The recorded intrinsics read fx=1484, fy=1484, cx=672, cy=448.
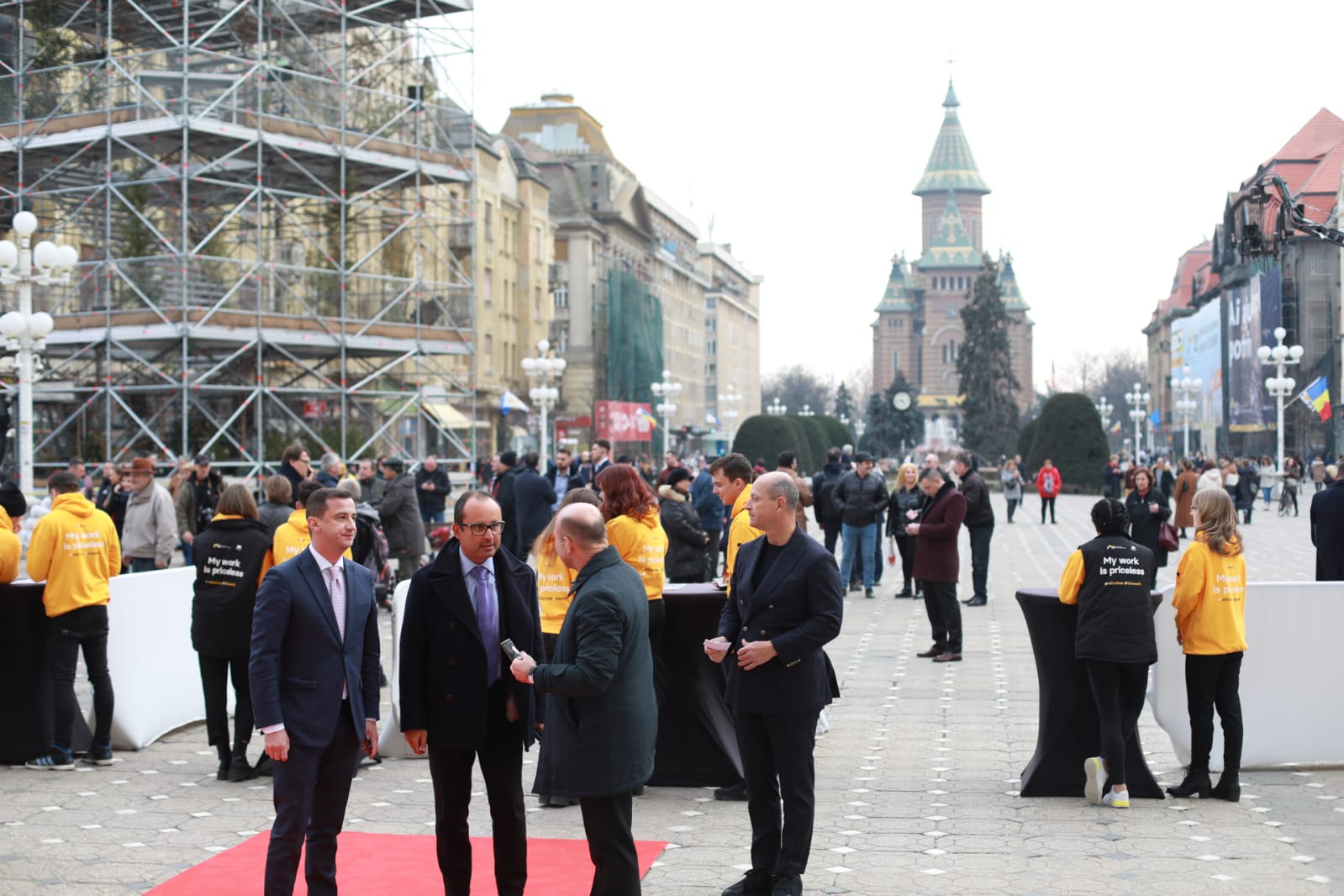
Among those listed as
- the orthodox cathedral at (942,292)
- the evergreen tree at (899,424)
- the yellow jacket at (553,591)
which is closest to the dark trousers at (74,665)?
the yellow jacket at (553,591)

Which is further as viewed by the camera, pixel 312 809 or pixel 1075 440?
pixel 1075 440

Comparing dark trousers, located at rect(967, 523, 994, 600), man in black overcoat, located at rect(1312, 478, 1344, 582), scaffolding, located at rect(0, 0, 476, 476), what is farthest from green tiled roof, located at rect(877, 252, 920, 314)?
man in black overcoat, located at rect(1312, 478, 1344, 582)

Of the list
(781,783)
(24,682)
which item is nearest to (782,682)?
(781,783)

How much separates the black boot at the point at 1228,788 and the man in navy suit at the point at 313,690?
4704 millimetres

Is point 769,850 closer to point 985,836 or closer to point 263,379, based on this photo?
point 985,836

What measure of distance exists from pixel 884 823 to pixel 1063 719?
1206 millimetres

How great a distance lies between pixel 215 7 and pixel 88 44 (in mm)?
2855

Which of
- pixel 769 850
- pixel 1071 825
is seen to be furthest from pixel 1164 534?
pixel 769 850

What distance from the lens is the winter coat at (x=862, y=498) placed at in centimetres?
1844

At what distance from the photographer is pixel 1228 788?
802 cm

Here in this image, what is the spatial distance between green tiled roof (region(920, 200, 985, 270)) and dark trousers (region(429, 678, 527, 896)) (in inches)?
6390

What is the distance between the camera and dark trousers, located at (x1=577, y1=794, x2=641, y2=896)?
5406 mm

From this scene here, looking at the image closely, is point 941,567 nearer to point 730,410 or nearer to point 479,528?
point 479,528

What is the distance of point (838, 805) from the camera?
8.05 m
